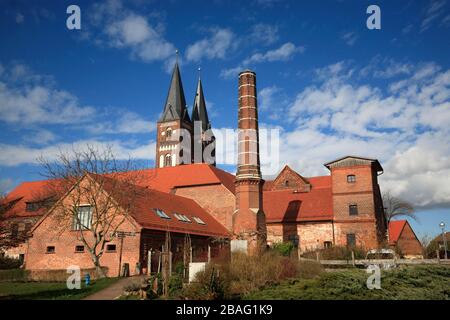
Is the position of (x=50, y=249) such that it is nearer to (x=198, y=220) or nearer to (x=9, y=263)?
(x=9, y=263)

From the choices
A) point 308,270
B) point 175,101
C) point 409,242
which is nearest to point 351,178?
point 409,242

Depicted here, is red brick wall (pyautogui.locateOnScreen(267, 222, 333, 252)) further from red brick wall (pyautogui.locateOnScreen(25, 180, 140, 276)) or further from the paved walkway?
the paved walkway

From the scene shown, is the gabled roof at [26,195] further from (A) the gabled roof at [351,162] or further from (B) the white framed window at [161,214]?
(A) the gabled roof at [351,162]

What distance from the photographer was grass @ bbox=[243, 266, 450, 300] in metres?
13.0

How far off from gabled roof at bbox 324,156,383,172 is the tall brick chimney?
8.76 metres

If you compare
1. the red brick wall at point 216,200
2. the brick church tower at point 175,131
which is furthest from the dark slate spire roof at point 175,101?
the red brick wall at point 216,200

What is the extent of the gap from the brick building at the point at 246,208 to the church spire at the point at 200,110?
29170mm

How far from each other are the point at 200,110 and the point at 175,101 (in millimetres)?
7666

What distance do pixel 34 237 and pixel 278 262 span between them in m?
20.0

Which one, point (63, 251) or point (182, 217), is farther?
point (182, 217)

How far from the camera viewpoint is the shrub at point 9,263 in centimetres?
3156

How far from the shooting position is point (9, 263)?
106 feet

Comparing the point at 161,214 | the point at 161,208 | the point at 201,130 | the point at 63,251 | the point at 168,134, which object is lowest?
the point at 63,251

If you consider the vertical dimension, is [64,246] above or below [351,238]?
below
